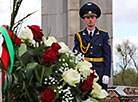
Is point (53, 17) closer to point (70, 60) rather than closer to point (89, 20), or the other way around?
point (89, 20)

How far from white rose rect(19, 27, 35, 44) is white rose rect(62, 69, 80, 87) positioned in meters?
0.26

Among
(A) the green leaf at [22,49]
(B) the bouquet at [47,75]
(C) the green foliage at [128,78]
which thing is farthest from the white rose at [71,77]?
(C) the green foliage at [128,78]

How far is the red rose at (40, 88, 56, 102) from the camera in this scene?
6.10 feet

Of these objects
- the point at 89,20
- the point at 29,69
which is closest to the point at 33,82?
the point at 29,69

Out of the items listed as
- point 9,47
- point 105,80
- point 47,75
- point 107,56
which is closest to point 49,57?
point 47,75

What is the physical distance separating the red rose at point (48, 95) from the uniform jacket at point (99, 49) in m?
3.11

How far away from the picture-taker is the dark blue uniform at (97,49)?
196 inches

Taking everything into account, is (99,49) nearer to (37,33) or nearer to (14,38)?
(37,33)

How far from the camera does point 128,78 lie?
16.2 meters

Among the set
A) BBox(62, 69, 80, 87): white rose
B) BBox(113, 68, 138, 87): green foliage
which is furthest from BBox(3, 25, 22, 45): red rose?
BBox(113, 68, 138, 87): green foliage

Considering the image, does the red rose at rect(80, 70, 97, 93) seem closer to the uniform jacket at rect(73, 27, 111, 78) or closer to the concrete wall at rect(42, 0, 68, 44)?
the uniform jacket at rect(73, 27, 111, 78)

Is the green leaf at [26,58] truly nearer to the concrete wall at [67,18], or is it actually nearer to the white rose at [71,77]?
the white rose at [71,77]

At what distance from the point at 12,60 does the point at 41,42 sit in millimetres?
285

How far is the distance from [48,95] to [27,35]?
0.39 metres
